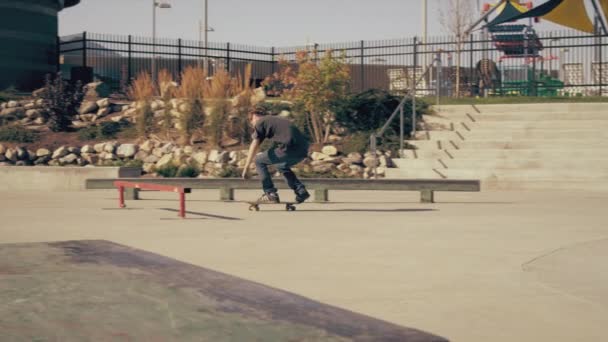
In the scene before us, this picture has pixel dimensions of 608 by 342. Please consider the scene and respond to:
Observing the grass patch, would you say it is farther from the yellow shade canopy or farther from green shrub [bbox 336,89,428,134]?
the yellow shade canopy

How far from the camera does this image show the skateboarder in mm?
13617

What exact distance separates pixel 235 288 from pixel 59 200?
1051 cm

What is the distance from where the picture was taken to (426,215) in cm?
1334

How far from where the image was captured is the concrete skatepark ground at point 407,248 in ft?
20.5

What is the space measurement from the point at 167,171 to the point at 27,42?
10.4 metres

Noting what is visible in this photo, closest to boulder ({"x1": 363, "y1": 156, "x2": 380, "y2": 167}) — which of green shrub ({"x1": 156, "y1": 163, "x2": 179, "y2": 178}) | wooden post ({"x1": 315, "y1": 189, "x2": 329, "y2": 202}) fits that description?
green shrub ({"x1": 156, "y1": 163, "x2": 179, "y2": 178})

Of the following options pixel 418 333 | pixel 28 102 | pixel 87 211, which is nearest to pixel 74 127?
pixel 28 102

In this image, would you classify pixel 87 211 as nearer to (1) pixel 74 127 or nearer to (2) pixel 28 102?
(1) pixel 74 127

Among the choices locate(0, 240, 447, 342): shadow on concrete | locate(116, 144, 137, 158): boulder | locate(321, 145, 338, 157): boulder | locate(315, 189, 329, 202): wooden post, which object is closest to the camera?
locate(0, 240, 447, 342): shadow on concrete

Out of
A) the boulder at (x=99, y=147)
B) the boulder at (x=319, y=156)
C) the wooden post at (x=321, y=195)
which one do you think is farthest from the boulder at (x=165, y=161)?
the wooden post at (x=321, y=195)

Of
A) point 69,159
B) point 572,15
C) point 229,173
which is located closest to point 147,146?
point 69,159

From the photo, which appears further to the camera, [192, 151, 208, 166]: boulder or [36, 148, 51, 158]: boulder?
[36, 148, 51, 158]: boulder

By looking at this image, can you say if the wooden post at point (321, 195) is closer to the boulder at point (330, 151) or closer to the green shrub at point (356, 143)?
the boulder at point (330, 151)

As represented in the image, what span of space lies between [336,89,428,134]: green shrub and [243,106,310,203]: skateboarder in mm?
9795
